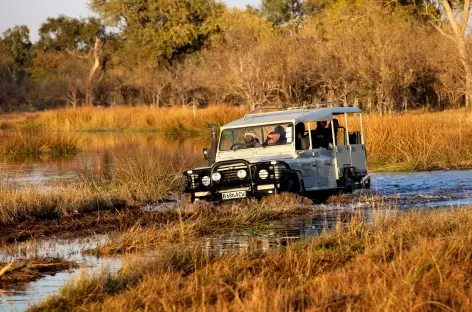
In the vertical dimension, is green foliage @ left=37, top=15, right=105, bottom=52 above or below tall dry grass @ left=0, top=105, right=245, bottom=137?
above

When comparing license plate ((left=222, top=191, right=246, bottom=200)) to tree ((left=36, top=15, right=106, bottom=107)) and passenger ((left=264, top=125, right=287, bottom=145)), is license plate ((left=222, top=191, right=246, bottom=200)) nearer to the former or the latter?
passenger ((left=264, top=125, right=287, bottom=145))

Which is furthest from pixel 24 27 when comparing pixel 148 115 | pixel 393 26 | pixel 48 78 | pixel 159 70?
pixel 393 26

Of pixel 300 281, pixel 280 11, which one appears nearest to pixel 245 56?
pixel 280 11

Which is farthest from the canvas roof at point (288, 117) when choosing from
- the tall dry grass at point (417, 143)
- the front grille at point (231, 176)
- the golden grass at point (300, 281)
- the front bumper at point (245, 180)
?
the tall dry grass at point (417, 143)

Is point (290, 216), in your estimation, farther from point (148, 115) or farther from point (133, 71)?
point (133, 71)

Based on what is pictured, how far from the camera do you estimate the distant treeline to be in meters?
44.4

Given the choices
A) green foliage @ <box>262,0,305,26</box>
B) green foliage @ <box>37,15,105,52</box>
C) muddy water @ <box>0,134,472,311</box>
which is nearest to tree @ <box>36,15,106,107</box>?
green foliage @ <box>37,15,105,52</box>

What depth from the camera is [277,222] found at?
1476 cm

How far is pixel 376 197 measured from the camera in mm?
17719

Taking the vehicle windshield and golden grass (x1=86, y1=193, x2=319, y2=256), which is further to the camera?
the vehicle windshield

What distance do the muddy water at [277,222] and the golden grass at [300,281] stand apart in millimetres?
605

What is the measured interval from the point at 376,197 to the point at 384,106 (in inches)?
971

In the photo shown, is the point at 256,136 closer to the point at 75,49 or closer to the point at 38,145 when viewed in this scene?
the point at 38,145

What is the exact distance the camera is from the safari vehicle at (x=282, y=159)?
1519 cm
